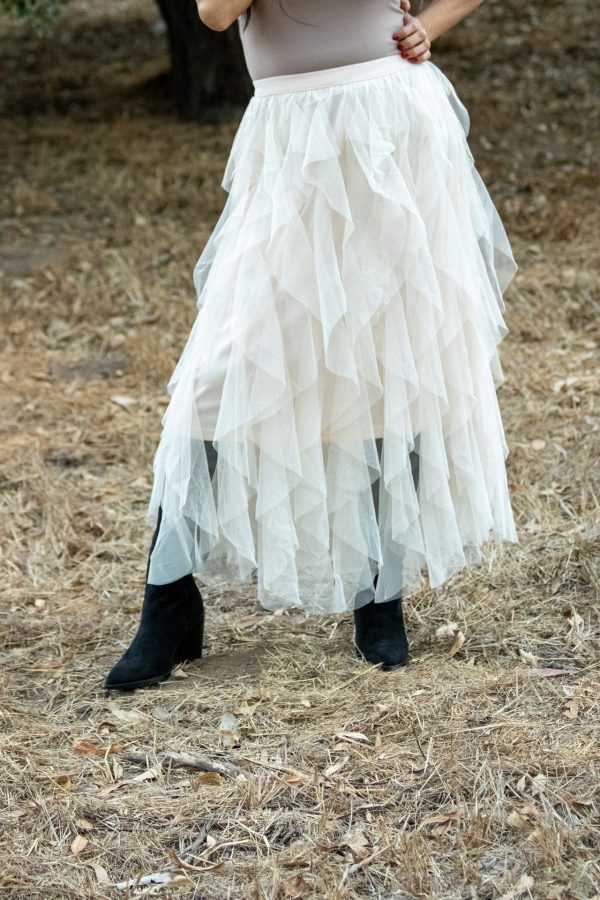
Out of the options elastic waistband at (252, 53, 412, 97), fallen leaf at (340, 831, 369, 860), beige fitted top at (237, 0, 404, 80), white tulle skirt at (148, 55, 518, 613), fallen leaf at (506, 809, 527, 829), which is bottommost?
fallen leaf at (506, 809, 527, 829)

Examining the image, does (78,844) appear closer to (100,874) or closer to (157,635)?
(100,874)

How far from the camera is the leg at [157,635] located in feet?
8.59

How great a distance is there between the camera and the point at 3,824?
2.16 metres

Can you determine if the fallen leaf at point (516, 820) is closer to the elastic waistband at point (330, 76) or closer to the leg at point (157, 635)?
the leg at point (157, 635)

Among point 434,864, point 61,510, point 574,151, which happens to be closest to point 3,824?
point 434,864

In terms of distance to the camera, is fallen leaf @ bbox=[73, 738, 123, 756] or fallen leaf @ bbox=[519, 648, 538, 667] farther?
fallen leaf @ bbox=[519, 648, 538, 667]

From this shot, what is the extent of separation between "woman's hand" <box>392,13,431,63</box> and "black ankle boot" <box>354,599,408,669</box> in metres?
1.18

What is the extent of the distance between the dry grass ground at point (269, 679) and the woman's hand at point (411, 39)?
1.32 m

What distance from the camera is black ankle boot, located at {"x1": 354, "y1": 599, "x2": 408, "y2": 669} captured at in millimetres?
2697

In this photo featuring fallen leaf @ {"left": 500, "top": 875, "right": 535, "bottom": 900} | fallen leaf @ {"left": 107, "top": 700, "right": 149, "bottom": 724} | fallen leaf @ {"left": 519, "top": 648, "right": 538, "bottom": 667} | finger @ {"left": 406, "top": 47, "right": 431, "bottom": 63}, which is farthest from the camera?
fallen leaf @ {"left": 519, "top": 648, "right": 538, "bottom": 667}

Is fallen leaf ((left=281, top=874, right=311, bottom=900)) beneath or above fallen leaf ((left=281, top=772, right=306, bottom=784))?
above

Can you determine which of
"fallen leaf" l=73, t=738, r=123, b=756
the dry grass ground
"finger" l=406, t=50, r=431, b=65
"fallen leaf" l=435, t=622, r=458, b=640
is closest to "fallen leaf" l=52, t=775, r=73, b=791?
the dry grass ground

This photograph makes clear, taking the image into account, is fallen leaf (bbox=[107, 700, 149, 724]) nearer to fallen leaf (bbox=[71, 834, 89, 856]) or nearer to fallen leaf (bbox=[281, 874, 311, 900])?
fallen leaf (bbox=[71, 834, 89, 856])

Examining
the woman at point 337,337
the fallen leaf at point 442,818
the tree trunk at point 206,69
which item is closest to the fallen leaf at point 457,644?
the woman at point 337,337
